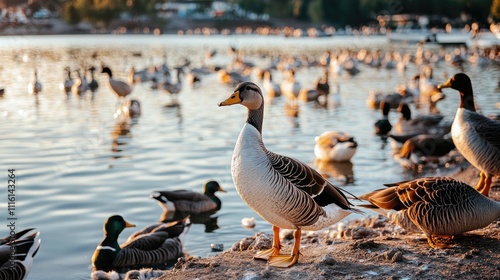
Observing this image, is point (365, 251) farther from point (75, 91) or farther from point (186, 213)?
point (75, 91)

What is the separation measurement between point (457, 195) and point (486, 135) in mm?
2027

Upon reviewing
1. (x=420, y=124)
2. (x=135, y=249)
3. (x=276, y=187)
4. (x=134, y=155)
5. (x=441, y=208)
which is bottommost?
(x=135, y=249)

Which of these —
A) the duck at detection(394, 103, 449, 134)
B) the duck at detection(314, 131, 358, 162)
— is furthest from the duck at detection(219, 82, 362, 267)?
the duck at detection(394, 103, 449, 134)

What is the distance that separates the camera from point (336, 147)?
42.1 feet

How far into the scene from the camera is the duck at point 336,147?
42.2ft

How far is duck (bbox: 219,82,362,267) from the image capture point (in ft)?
18.4

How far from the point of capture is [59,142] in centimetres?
1538

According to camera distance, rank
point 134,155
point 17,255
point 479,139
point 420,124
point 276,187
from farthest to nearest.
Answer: point 420,124 → point 134,155 → point 479,139 → point 17,255 → point 276,187

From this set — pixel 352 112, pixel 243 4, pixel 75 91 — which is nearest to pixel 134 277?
pixel 352 112

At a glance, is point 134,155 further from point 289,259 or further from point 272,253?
point 289,259

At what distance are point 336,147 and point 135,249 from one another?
580 centimetres

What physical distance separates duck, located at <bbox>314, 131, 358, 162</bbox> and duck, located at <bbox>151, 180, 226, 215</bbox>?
3379 mm

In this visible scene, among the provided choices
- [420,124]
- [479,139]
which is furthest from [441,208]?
[420,124]

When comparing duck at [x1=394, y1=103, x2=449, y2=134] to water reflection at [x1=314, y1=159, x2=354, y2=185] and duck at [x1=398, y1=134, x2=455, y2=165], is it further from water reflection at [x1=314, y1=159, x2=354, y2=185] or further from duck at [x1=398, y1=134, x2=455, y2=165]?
water reflection at [x1=314, y1=159, x2=354, y2=185]
